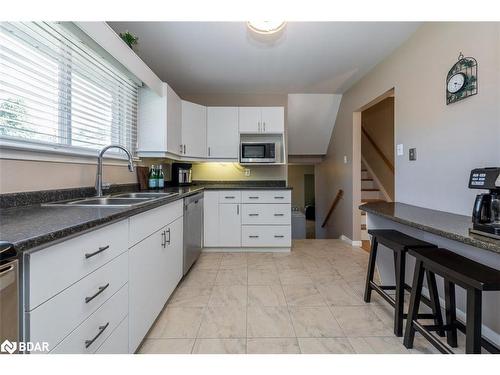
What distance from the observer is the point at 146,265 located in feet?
4.88

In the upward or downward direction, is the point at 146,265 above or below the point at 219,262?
above

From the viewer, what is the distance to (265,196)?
130 inches

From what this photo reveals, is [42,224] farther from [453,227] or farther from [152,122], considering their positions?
[152,122]

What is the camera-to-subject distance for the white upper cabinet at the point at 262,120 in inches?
144

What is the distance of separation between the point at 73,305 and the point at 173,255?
119cm

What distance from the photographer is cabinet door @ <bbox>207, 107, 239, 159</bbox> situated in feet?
12.1

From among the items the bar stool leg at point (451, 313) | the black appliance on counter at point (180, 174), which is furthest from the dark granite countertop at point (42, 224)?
the black appliance on counter at point (180, 174)

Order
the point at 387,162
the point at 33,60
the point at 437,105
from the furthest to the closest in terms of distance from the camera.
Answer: the point at 387,162, the point at 437,105, the point at 33,60

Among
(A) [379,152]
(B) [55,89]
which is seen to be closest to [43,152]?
(B) [55,89]

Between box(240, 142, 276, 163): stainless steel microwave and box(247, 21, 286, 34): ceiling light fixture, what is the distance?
5.49ft
